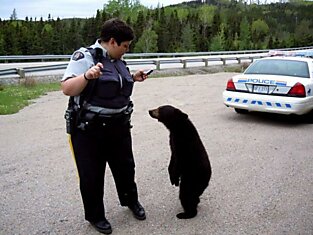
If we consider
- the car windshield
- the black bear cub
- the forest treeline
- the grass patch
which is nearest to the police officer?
the black bear cub

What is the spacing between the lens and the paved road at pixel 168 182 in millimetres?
3844

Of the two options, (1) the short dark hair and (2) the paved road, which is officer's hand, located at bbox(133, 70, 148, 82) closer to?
(1) the short dark hair

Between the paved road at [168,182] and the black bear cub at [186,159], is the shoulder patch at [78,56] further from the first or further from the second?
the paved road at [168,182]

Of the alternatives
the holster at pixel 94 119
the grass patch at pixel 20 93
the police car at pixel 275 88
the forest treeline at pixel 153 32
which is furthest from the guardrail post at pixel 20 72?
the forest treeline at pixel 153 32

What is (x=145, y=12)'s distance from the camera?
3893 inches

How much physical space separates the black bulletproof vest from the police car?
223 inches

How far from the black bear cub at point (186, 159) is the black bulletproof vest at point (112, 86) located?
58cm

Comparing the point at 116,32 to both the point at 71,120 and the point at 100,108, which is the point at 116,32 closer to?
the point at 100,108

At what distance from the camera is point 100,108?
335 cm

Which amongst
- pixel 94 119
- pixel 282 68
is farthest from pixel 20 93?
pixel 94 119

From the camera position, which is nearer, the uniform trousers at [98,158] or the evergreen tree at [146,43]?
the uniform trousers at [98,158]

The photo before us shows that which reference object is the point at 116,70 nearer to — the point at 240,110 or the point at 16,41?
the point at 240,110

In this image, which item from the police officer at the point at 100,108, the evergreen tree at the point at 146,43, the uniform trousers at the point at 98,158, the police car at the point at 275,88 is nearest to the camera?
the police officer at the point at 100,108

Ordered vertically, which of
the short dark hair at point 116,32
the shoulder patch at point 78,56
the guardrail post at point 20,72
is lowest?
the guardrail post at point 20,72
